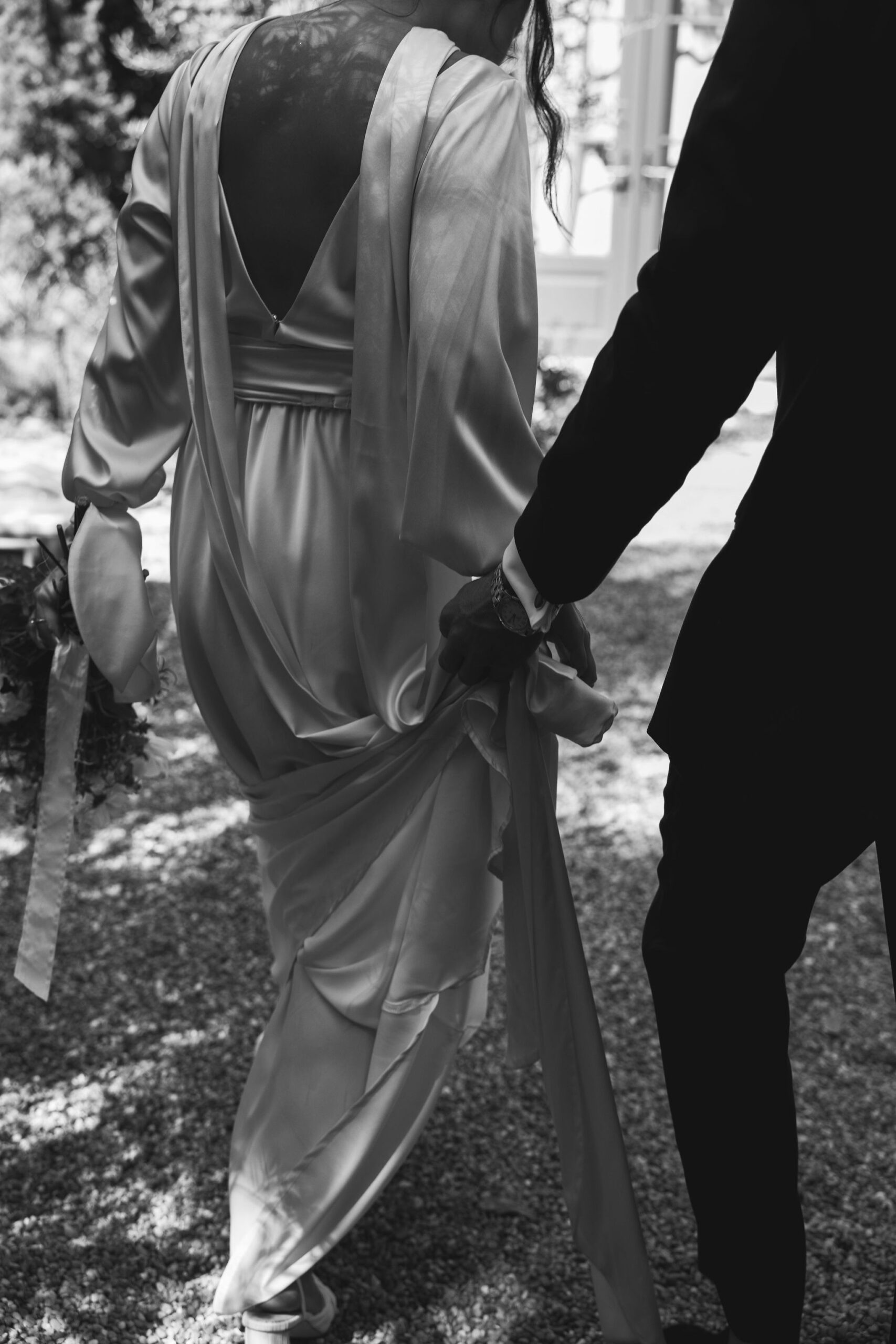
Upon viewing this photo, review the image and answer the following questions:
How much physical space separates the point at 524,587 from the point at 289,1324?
3.93ft

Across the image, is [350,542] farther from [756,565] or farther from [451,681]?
[756,565]

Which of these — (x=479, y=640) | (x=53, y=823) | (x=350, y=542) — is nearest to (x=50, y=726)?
(x=53, y=823)

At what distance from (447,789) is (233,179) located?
93 cm

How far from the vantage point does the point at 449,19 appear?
1.86 metres

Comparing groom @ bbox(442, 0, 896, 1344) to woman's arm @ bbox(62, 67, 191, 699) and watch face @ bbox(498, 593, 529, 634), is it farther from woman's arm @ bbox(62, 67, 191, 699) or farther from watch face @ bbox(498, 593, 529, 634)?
woman's arm @ bbox(62, 67, 191, 699)

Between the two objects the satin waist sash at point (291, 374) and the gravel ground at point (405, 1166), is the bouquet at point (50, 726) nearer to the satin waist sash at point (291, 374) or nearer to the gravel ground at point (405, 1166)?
the satin waist sash at point (291, 374)

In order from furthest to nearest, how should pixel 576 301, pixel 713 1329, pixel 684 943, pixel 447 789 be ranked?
pixel 576 301, pixel 713 1329, pixel 447 789, pixel 684 943

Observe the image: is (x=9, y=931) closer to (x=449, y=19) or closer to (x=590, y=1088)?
(x=590, y=1088)

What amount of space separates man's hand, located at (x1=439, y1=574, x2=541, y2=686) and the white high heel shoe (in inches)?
39.7

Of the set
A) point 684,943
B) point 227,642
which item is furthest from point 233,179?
point 684,943

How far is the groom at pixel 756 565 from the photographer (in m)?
1.39

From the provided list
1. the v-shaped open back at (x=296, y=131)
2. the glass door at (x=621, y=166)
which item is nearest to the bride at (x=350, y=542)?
the v-shaped open back at (x=296, y=131)

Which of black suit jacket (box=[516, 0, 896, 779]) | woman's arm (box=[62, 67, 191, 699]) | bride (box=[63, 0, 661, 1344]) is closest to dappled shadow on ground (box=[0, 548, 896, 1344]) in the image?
bride (box=[63, 0, 661, 1344])

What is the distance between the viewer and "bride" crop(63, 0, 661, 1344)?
1780 millimetres
